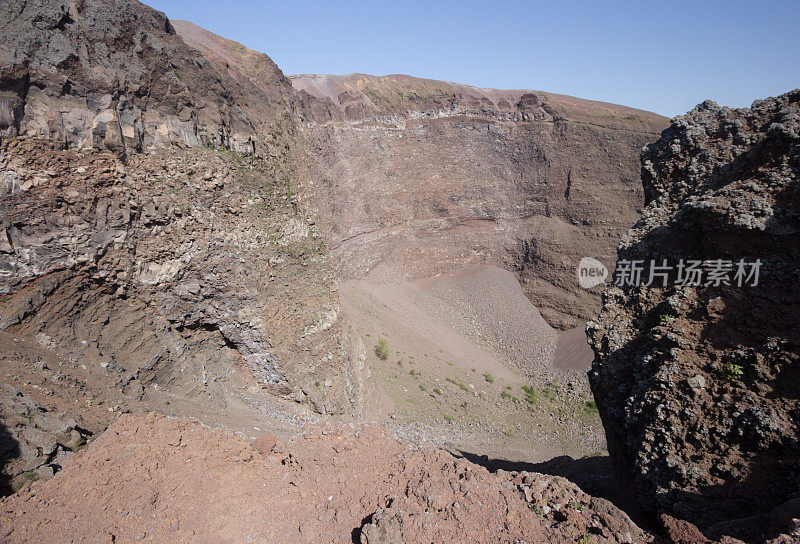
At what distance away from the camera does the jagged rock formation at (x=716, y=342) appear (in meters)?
6.78

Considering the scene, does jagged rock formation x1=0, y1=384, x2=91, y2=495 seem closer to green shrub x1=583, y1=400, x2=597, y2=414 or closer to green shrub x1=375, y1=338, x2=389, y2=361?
green shrub x1=375, y1=338, x2=389, y2=361

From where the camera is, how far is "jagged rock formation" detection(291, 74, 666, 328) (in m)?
28.9

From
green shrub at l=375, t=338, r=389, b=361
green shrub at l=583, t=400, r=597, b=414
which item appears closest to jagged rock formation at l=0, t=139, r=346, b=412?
green shrub at l=375, t=338, r=389, b=361

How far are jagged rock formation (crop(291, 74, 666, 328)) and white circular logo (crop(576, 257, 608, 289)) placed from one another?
20.7 inches

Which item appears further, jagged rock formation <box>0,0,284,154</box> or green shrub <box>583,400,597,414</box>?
green shrub <box>583,400,597,414</box>

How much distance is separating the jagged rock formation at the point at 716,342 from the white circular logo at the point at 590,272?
676 inches

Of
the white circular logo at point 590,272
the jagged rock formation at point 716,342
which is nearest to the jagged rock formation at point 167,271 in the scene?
the jagged rock formation at point 716,342

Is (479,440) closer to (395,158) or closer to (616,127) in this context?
(395,158)

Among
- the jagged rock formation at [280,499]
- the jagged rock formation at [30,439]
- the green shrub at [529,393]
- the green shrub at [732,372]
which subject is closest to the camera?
the jagged rock formation at [280,499]

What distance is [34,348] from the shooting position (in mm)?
9039

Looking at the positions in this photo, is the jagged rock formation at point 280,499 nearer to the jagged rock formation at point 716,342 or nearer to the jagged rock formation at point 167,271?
the jagged rock formation at point 716,342

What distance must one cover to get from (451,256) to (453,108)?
1215cm

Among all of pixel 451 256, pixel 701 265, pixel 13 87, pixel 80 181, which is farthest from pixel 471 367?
pixel 13 87

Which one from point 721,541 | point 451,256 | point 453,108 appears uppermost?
point 453,108
